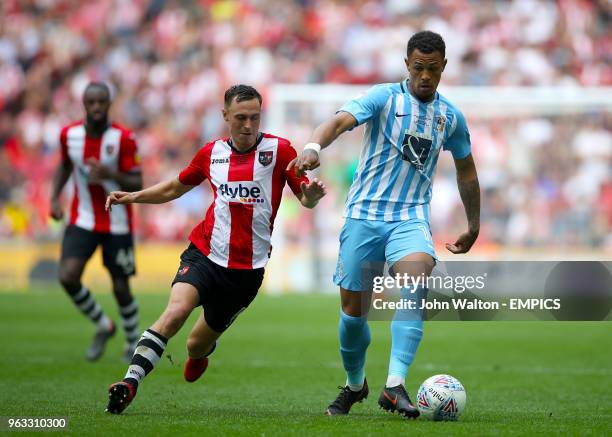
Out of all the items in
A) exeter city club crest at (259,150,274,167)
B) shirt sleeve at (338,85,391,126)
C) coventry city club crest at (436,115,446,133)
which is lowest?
exeter city club crest at (259,150,274,167)

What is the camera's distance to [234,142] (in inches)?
305

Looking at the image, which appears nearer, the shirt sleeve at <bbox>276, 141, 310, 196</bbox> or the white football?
the white football

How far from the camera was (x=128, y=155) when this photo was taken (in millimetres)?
11414

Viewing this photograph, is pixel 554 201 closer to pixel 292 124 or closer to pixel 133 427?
pixel 292 124

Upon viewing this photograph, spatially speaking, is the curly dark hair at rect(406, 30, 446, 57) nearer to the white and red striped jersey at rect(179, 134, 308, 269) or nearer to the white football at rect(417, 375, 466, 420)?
the white and red striped jersey at rect(179, 134, 308, 269)

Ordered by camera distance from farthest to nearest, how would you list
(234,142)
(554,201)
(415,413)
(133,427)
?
(554,201), (234,142), (415,413), (133,427)

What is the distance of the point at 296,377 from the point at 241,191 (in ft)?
10.8

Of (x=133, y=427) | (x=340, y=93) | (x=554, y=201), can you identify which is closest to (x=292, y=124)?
(x=340, y=93)

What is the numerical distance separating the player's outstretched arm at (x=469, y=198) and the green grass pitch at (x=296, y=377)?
1248 mm

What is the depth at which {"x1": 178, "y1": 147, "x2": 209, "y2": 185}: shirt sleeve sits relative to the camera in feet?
25.5

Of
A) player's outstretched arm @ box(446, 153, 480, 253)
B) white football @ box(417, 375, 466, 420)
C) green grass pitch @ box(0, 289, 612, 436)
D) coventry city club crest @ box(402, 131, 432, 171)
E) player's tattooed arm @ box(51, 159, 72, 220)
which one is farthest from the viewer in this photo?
player's tattooed arm @ box(51, 159, 72, 220)

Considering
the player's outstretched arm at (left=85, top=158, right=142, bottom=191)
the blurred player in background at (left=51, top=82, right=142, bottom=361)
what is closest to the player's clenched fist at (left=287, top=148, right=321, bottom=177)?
the player's outstretched arm at (left=85, top=158, right=142, bottom=191)

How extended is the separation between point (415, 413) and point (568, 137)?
15.4 metres

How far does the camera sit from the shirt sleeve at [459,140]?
772 cm
